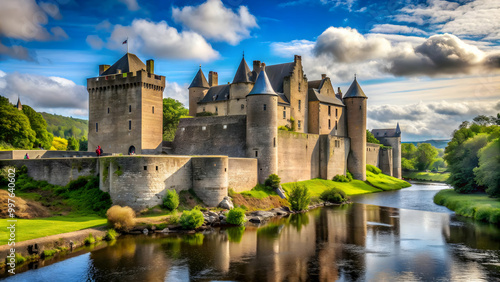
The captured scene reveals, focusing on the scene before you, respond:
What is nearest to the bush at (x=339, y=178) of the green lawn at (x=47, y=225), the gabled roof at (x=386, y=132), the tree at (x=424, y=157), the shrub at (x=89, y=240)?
the green lawn at (x=47, y=225)

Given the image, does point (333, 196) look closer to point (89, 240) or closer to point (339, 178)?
point (339, 178)

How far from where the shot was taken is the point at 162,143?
45.8 meters

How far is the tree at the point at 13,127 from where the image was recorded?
44594 mm

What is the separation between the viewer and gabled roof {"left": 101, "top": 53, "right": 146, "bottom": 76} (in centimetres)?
4344

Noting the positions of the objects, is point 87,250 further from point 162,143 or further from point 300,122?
point 300,122

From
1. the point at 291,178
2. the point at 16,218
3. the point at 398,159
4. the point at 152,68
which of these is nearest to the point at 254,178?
the point at 291,178

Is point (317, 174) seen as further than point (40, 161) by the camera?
Yes

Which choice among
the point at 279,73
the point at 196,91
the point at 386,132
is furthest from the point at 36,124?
the point at 386,132

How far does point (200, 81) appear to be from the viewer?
190ft

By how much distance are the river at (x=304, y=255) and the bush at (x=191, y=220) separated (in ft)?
3.16

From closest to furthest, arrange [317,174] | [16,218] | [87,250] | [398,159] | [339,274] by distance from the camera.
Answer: [339,274]
[87,250]
[16,218]
[317,174]
[398,159]

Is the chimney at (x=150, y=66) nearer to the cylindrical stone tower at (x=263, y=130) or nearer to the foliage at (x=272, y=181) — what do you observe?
the cylindrical stone tower at (x=263, y=130)

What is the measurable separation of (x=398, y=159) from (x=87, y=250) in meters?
68.0

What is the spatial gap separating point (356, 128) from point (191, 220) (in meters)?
38.0
